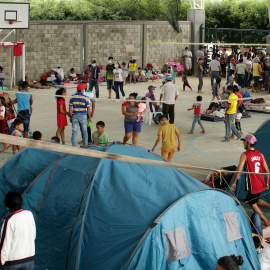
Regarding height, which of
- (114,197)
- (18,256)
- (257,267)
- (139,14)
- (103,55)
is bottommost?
(257,267)

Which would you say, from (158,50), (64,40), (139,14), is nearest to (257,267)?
(64,40)

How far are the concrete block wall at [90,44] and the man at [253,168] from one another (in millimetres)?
17729

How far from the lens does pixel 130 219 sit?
24.2 feet

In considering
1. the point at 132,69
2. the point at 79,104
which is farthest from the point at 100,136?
the point at 132,69

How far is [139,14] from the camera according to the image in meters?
41.4

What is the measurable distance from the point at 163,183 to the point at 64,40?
69.3 feet

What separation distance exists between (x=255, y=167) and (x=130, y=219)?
3.06 meters

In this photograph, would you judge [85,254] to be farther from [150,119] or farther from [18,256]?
[150,119]

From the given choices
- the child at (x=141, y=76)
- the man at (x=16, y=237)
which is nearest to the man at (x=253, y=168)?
the man at (x=16, y=237)

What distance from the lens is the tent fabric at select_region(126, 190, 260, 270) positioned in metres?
7.06

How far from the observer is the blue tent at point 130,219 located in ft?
23.7

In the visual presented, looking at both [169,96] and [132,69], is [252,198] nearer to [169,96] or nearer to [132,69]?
[169,96]

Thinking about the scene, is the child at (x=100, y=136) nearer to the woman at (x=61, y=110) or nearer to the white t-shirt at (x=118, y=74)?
the woman at (x=61, y=110)

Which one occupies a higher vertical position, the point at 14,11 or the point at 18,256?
the point at 14,11
